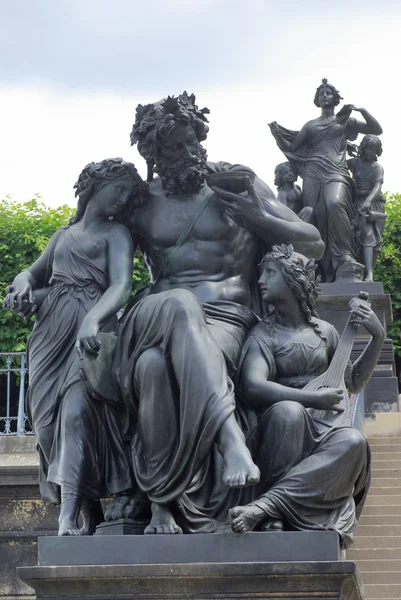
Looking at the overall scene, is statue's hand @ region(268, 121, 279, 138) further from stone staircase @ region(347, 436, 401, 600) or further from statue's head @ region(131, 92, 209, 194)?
statue's head @ region(131, 92, 209, 194)

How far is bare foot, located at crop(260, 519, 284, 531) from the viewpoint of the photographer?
6.39m

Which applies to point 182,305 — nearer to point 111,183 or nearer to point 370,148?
point 111,183

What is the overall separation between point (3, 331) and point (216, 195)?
14.8 metres

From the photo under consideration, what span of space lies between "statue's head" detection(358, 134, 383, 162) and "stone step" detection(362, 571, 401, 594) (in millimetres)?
8022

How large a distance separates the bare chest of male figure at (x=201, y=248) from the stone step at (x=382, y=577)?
345cm

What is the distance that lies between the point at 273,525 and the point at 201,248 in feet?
5.15

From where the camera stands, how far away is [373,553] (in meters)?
10.6

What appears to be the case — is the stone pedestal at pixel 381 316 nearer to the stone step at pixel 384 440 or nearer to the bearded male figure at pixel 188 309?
the stone step at pixel 384 440

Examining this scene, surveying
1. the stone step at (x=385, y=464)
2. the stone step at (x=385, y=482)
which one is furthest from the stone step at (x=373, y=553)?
the stone step at (x=385, y=464)

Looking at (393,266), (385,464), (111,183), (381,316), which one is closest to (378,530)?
(385,464)

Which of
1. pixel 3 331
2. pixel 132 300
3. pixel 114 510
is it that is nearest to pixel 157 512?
pixel 114 510

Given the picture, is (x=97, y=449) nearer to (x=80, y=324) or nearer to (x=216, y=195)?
(x=80, y=324)

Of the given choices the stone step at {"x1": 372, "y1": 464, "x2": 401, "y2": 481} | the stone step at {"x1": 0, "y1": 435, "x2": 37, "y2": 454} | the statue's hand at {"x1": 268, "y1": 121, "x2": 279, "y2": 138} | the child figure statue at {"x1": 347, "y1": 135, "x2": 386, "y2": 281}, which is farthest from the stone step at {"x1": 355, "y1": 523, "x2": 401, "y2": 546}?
the statue's hand at {"x1": 268, "y1": 121, "x2": 279, "y2": 138}

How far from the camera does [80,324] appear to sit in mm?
7062
